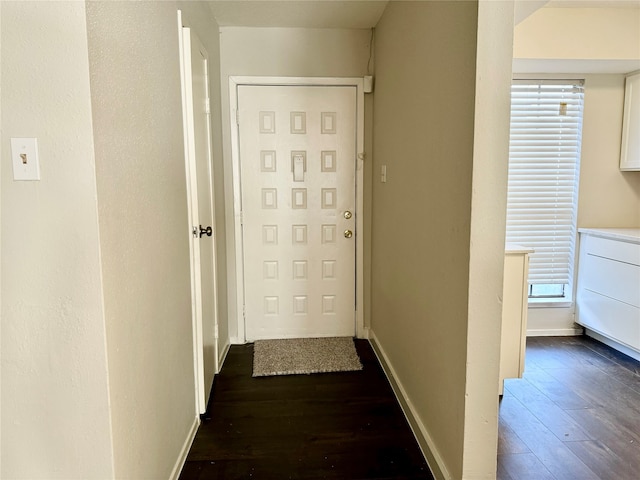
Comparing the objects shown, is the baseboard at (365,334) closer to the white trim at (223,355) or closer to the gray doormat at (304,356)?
the gray doormat at (304,356)

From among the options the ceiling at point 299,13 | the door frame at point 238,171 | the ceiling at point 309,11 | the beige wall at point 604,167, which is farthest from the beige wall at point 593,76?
the door frame at point 238,171

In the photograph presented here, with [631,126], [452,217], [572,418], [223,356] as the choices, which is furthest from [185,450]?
[631,126]

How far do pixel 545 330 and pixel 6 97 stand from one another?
377 centimetres

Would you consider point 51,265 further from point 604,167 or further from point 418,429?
point 604,167

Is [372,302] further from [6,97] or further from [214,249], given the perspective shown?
[6,97]

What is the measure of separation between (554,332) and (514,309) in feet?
5.06

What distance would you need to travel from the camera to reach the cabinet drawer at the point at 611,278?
284cm

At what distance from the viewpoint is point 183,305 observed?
1.89 metres

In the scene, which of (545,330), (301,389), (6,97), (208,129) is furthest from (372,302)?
(6,97)

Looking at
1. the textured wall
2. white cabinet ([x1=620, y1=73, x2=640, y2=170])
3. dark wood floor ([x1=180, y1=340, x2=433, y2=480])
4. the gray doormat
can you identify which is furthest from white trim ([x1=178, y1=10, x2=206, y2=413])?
white cabinet ([x1=620, y1=73, x2=640, y2=170])

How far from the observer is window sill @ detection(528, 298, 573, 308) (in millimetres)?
3387

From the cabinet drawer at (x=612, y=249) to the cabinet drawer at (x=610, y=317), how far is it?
327mm

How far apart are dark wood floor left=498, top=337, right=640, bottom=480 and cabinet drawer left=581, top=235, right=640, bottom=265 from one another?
28.9 inches

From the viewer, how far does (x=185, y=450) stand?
6.08 ft
